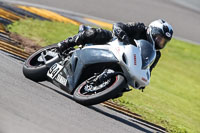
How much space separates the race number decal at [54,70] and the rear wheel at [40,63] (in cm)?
8

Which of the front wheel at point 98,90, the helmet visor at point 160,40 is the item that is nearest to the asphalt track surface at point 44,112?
the front wheel at point 98,90

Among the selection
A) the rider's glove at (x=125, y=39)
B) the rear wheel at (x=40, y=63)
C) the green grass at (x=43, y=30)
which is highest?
the rider's glove at (x=125, y=39)

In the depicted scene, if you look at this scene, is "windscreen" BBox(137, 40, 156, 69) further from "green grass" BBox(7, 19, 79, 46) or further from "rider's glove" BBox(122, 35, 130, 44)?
"green grass" BBox(7, 19, 79, 46)

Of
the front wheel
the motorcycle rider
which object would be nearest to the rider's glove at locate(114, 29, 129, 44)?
the motorcycle rider

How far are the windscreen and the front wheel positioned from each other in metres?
0.48

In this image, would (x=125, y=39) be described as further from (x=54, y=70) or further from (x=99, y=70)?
(x=54, y=70)

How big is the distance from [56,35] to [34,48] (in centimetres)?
205

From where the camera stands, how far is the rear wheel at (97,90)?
6.46 m

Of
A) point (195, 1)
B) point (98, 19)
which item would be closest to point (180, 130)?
point (98, 19)

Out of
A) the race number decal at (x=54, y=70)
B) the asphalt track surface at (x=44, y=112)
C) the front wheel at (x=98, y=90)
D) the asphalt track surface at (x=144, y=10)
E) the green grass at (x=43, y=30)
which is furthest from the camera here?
the asphalt track surface at (x=144, y=10)

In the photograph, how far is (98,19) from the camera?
16250 millimetres

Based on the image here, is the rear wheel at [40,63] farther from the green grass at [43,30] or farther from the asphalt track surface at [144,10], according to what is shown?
the asphalt track surface at [144,10]

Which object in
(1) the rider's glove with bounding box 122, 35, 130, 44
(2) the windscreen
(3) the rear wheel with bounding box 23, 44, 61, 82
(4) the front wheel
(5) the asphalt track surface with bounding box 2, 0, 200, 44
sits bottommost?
(5) the asphalt track surface with bounding box 2, 0, 200, 44

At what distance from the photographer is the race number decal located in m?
7.46
